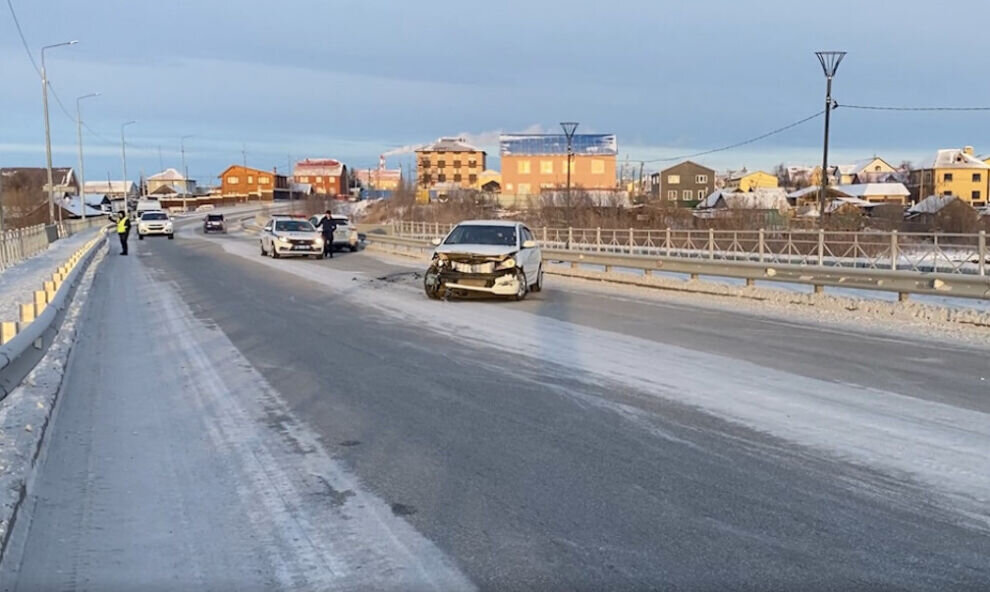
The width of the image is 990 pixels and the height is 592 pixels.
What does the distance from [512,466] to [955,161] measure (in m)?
116

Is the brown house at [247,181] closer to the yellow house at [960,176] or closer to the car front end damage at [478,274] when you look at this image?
the yellow house at [960,176]

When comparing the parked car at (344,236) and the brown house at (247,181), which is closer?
the parked car at (344,236)

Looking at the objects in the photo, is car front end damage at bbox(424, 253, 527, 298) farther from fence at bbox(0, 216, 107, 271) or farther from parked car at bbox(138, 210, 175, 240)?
parked car at bbox(138, 210, 175, 240)

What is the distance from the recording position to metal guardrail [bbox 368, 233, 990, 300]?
15.8 m

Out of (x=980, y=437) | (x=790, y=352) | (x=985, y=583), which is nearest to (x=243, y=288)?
(x=790, y=352)

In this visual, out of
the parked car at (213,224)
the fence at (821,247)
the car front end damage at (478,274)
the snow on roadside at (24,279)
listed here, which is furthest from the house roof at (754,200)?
the car front end damage at (478,274)

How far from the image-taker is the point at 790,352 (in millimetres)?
11703

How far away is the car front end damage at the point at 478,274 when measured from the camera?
1794 centimetres

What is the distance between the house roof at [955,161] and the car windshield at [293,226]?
312 ft

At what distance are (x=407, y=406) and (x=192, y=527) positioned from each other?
3.33m

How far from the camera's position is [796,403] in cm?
848

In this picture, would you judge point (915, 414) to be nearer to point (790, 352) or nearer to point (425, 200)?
point (790, 352)

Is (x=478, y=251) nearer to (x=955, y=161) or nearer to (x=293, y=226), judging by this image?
(x=293, y=226)

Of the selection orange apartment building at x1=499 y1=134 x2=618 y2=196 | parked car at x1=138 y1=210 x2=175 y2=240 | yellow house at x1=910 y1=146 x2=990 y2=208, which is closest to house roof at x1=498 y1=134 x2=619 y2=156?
orange apartment building at x1=499 y1=134 x2=618 y2=196
